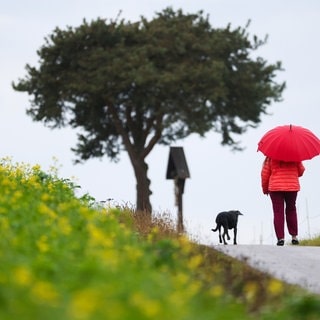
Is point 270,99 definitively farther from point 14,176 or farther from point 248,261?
point 248,261

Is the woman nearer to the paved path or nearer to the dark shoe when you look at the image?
the dark shoe

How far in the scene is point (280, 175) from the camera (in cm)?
1669

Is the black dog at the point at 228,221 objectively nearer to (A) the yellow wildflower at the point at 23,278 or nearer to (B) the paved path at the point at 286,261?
(B) the paved path at the point at 286,261

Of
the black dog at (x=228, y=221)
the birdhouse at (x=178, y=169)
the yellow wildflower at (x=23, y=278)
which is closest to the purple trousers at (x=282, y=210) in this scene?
the black dog at (x=228, y=221)

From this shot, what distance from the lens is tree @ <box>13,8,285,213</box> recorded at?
3894cm

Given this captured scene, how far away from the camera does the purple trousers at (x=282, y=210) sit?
55.4 ft

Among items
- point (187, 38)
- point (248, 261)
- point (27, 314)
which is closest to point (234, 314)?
point (27, 314)

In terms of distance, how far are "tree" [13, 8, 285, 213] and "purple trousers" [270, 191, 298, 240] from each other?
21.0m

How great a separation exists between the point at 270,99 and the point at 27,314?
37191 mm

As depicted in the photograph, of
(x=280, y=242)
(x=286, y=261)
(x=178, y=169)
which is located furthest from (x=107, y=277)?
(x=178, y=169)

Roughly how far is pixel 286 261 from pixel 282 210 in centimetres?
408

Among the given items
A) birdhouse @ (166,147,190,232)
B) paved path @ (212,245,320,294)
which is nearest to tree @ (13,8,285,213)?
birdhouse @ (166,147,190,232)

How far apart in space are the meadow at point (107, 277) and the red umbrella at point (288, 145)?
406cm

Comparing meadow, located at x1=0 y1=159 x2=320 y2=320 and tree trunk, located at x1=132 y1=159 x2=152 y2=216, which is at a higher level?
tree trunk, located at x1=132 y1=159 x2=152 y2=216
